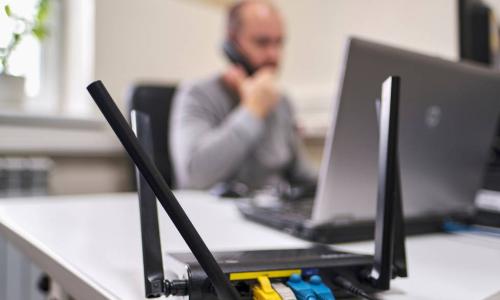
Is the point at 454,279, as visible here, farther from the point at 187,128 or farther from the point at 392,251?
the point at 187,128

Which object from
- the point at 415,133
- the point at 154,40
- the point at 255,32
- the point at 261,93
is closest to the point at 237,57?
the point at 255,32

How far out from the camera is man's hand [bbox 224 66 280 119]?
1514 mm

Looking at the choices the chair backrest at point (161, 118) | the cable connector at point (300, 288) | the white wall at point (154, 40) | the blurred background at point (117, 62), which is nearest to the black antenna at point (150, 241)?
the cable connector at point (300, 288)

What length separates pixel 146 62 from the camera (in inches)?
76.4

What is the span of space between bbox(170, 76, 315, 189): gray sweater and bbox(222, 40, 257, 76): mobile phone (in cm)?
11

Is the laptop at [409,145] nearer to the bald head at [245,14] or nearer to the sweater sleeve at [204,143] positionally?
the sweater sleeve at [204,143]

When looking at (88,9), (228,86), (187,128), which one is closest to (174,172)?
(187,128)

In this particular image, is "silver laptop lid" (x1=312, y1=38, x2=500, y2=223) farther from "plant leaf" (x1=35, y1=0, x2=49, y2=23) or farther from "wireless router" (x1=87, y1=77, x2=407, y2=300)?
"plant leaf" (x1=35, y1=0, x2=49, y2=23)

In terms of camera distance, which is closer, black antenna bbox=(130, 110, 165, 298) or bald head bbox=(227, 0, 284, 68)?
black antenna bbox=(130, 110, 165, 298)

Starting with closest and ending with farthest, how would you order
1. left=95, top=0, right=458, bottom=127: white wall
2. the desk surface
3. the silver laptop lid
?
the desk surface, the silver laptop lid, left=95, top=0, right=458, bottom=127: white wall

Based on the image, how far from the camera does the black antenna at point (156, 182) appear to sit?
34 centimetres

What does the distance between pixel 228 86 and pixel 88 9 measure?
0.68 m

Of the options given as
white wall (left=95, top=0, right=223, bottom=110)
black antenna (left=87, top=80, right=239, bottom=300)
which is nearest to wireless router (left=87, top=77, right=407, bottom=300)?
black antenna (left=87, top=80, right=239, bottom=300)

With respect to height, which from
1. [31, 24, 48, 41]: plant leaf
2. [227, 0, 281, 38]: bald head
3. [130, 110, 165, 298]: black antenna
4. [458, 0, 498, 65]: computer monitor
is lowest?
[130, 110, 165, 298]: black antenna
